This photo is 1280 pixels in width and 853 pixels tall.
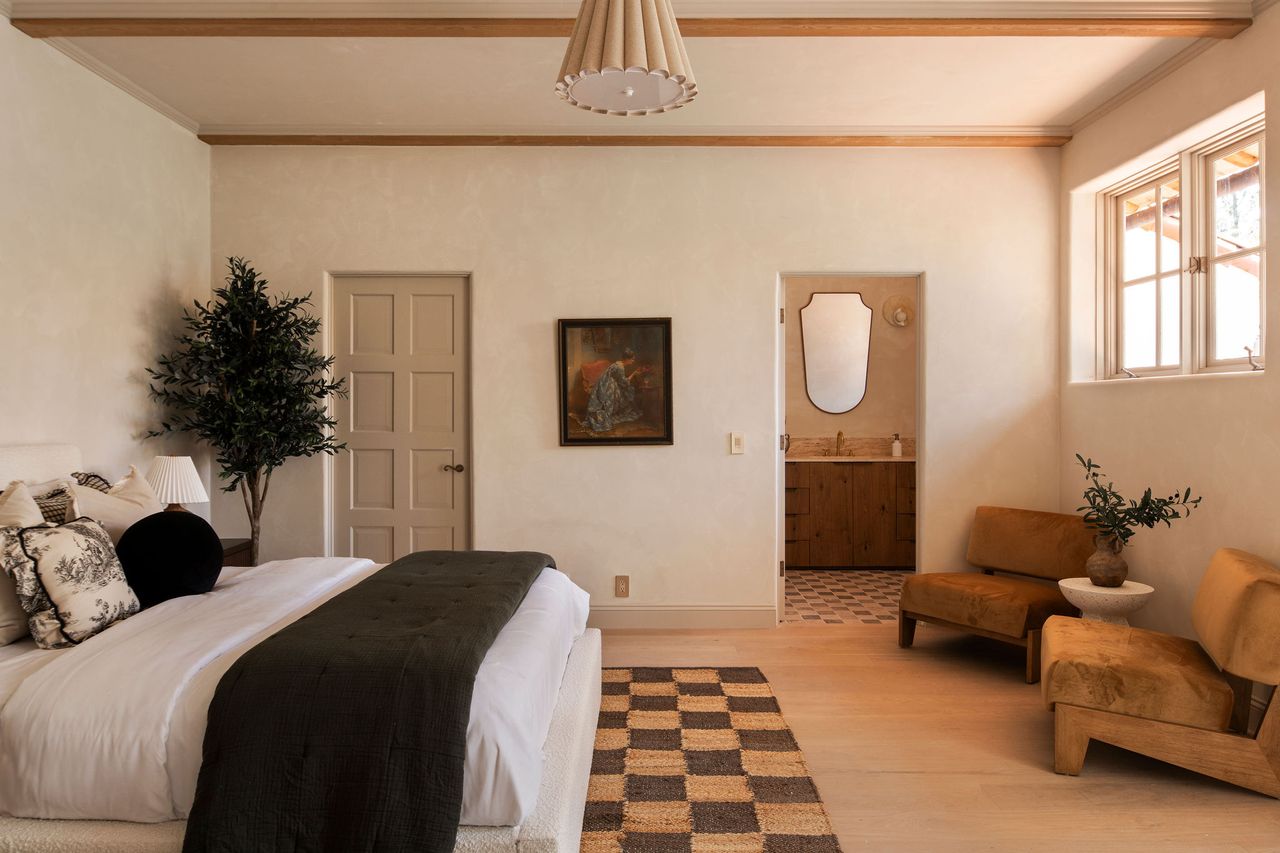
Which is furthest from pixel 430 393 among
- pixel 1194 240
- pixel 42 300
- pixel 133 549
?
pixel 1194 240

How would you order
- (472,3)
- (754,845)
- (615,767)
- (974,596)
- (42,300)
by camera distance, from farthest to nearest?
1. (974,596)
2. (42,300)
3. (472,3)
4. (615,767)
5. (754,845)

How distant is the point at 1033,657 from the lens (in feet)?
12.7

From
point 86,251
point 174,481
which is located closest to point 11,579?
point 174,481

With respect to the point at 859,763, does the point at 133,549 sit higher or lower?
higher

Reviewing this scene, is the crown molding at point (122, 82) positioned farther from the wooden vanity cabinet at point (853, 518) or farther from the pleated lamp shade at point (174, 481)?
the wooden vanity cabinet at point (853, 518)

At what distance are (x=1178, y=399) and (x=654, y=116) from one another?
9.60ft

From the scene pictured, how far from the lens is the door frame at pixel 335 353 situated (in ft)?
15.7

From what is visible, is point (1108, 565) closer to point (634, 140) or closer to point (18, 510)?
point (634, 140)

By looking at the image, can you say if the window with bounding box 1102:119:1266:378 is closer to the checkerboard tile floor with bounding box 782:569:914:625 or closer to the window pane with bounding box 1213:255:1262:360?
the window pane with bounding box 1213:255:1262:360

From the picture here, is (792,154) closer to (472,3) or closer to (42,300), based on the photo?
(472,3)

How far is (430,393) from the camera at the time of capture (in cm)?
490

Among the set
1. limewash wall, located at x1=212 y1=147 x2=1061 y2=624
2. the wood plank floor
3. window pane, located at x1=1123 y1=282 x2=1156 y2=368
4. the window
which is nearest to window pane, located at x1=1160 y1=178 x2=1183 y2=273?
the window

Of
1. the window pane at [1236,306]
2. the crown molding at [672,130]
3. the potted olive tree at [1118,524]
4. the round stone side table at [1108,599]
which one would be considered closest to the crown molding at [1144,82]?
the crown molding at [672,130]

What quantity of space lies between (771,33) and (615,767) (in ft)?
9.44
